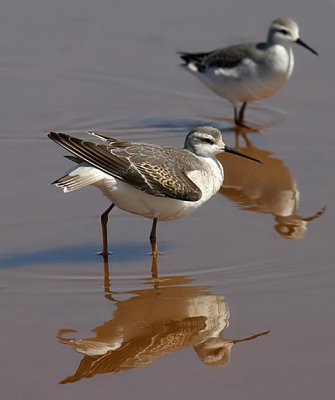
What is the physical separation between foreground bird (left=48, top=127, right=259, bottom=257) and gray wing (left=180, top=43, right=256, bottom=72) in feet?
13.7

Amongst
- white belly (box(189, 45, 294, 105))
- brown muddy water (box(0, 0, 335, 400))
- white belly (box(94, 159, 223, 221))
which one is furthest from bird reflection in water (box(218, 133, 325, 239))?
white belly (box(189, 45, 294, 105))

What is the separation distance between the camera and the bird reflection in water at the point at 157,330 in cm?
652

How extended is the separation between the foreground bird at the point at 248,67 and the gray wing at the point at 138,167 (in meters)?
4.06

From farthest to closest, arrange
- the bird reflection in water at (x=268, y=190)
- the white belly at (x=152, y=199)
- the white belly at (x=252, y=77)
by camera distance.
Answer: the white belly at (x=252, y=77)
the bird reflection in water at (x=268, y=190)
the white belly at (x=152, y=199)

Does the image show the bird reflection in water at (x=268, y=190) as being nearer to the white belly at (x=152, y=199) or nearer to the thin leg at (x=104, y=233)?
the white belly at (x=152, y=199)

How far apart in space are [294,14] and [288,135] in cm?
402

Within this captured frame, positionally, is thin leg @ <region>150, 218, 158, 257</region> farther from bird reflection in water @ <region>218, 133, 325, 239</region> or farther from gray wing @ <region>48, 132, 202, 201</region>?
bird reflection in water @ <region>218, 133, 325, 239</region>

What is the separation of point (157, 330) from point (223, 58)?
20.3 ft

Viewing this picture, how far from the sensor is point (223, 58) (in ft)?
41.2

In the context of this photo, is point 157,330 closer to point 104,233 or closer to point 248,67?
point 104,233

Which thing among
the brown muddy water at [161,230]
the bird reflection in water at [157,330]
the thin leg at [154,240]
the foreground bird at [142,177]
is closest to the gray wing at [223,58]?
the brown muddy water at [161,230]

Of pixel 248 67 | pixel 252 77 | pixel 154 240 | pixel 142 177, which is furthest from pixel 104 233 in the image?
pixel 248 67

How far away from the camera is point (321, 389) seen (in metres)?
6.15

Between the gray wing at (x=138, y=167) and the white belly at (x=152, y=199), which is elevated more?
the gray wing at (x=138, y=167)
